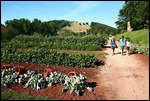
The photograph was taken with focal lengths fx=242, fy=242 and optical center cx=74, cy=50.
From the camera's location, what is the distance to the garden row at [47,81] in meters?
10.0

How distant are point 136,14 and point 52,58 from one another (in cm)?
4535

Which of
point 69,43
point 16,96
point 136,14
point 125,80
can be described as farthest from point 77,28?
point 16,96

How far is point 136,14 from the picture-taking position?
188 feet

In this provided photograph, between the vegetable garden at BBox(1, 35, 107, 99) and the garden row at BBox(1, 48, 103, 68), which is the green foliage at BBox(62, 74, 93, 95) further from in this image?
the garden row at BBox(1, 48, 103, 68)

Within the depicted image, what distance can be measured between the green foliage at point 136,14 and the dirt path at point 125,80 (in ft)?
102

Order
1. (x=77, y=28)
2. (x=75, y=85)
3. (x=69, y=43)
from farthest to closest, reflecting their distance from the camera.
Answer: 1. (x=77, y=28)
2. (x=69, y=43)
3. (x=75, y=85)

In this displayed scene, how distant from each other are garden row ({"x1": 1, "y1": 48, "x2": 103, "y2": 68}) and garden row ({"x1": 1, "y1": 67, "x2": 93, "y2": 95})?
3772 mm

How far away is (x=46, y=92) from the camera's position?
10.1 meters

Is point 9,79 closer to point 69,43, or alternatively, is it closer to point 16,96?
point 16,96

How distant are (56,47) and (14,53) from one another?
11.5 metres

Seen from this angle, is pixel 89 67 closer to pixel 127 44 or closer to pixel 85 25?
pixel 127 44

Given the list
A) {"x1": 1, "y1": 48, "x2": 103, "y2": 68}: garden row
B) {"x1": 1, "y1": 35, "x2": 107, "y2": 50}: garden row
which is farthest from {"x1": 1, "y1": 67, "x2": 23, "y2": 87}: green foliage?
{"x1": 1, "y1": 35, "x2": 107, "y2": 50}: garden row

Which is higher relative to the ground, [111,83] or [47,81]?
[47,81]

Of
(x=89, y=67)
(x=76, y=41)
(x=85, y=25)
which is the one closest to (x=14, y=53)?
(x=89, y=67)
